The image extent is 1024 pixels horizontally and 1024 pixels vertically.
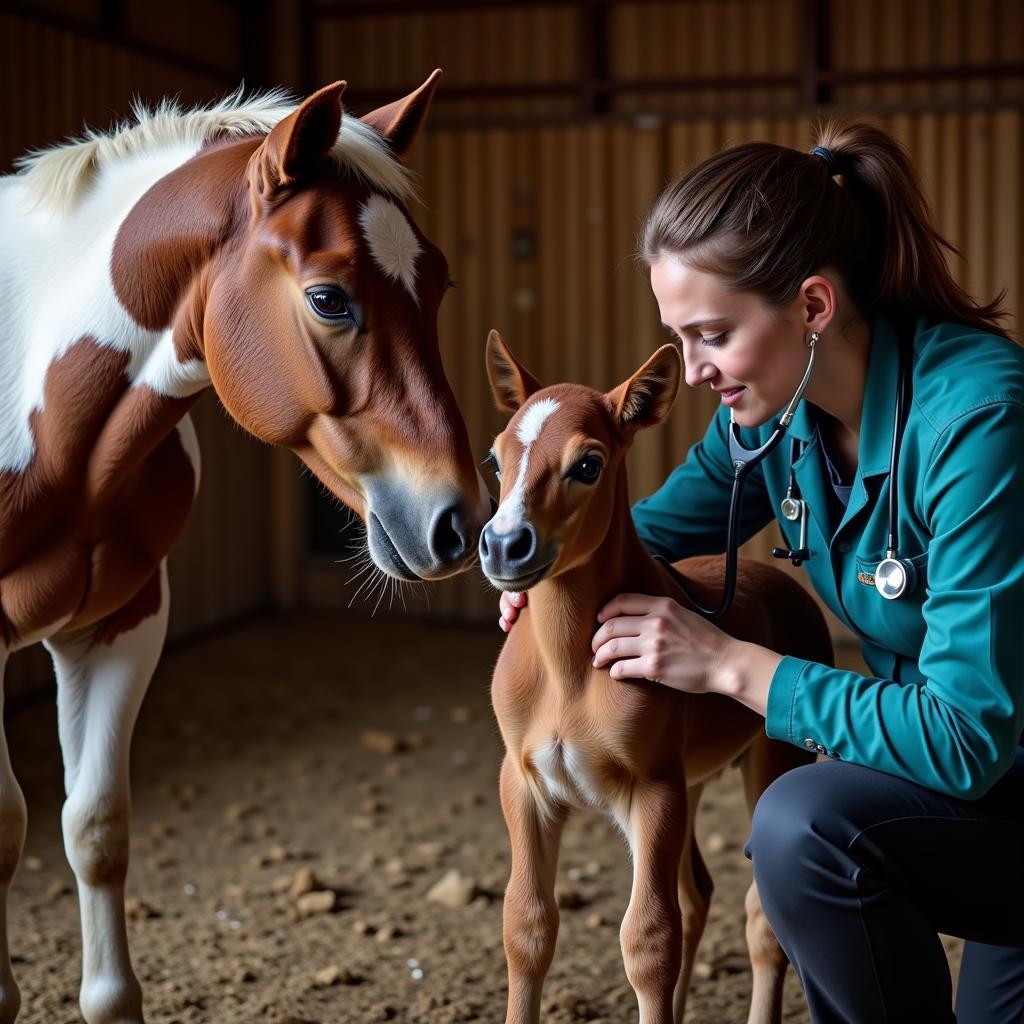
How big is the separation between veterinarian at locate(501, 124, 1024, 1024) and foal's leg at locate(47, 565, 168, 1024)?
963 millimetres

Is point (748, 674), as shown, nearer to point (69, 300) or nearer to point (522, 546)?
point (522, 546)

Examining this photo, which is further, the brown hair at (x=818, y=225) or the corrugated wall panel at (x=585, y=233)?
the corrugated wall panel at (x=585, y=233)

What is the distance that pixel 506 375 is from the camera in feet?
6.87

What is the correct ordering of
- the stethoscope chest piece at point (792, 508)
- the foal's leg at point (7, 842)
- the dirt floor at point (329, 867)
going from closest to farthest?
1. the stethoscope chest piece at point (792, 508)
2. the foal's leg at point (7, 842)
3. the dirt floor at point (329, 867)

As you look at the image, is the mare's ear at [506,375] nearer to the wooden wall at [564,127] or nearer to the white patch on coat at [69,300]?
the white patch on coat at [69,300]

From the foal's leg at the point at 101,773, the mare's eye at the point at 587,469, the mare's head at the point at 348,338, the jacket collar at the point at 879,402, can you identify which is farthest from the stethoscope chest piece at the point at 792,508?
the foal's leg at the point at 101,773

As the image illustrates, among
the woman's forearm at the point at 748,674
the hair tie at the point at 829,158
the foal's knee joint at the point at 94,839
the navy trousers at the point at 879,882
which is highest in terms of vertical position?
the hair tie at the point at 829,158

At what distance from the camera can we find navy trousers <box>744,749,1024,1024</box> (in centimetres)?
185

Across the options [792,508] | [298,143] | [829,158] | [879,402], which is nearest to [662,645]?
[792,508]

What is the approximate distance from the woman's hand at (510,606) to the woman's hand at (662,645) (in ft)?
0.72

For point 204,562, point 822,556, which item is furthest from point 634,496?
point 822,556

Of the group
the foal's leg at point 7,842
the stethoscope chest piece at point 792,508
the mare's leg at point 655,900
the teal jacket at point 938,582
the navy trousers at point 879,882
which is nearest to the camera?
the teal jacket at point 938,582

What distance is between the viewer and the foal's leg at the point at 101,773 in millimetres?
2361

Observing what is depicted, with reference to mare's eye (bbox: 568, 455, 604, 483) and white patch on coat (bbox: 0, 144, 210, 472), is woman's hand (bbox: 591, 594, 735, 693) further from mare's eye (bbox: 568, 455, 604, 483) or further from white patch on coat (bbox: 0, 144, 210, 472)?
white patch on coat (bbox: 0, 144, 210, 472)
